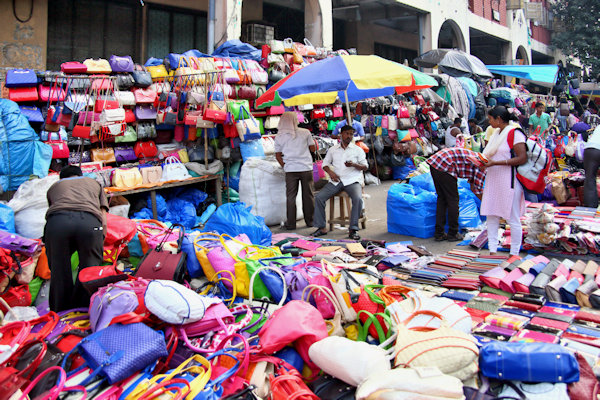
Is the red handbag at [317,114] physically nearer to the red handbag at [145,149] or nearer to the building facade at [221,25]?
the building facade at [221,25]

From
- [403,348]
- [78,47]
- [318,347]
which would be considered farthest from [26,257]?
[78,47]

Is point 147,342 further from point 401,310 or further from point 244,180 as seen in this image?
point 244,180

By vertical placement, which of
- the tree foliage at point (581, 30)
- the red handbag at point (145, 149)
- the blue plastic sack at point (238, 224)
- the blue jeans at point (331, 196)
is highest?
the tree foliage at point (581, 30)

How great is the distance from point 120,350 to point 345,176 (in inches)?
198

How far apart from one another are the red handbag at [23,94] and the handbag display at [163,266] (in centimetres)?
405

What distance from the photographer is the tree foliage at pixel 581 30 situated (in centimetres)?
2642

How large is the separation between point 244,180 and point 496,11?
69.9 feet

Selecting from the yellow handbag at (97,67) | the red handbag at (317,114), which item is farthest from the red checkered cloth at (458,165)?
the yellow handbag at (97,67)

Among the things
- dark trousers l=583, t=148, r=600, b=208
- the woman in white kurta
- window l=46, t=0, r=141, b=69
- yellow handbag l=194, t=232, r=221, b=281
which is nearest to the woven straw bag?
yellow handbag l=194, t=232, r=221, b=281

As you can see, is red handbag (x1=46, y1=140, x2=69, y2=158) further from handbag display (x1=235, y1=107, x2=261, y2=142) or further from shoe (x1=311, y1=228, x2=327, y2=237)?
shoe (x1=311, y1=228, x2=327, y2=237)

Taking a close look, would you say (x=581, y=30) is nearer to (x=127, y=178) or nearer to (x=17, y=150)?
(x=127, y=178)

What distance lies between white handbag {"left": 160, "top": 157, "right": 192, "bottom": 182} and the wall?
4078 mm

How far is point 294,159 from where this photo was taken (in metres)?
7.95

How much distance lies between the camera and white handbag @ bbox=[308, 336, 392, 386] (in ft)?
9.41
